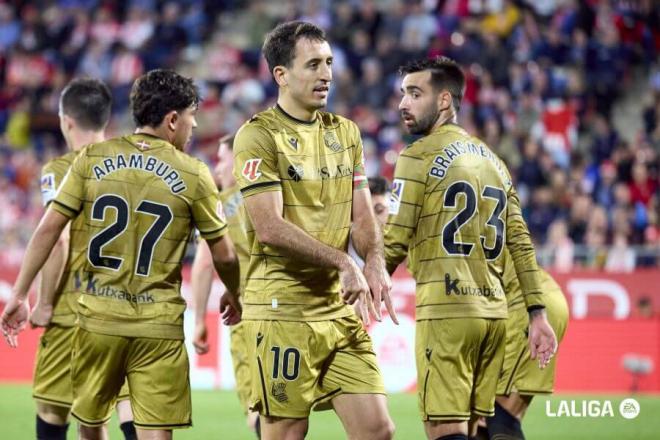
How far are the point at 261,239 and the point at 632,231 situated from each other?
38.6 feet

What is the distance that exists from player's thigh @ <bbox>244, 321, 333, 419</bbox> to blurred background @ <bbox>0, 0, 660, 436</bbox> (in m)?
8.16

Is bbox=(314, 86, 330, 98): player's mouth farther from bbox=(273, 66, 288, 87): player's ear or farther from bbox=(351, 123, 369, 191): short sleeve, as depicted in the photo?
bbox=(351, 123, 369, 191): short sleeve

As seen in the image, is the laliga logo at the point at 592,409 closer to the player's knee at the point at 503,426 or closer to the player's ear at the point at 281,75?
the player's knee at the point at 503,426

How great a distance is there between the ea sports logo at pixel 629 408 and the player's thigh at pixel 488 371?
5.09 metres

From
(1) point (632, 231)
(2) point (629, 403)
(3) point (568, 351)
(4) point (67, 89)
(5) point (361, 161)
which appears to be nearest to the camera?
(5) point (361, 161)

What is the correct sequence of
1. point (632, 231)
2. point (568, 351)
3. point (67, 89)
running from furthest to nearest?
point (632, 231) < point (568, 351) < point (67, 89)

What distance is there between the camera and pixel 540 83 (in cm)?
1930

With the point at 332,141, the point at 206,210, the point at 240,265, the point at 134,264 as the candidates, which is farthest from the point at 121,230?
the point at 240,265

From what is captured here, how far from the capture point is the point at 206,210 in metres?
6.27

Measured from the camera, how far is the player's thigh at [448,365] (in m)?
6.31

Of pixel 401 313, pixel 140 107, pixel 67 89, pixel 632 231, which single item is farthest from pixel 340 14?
pixel 140 107

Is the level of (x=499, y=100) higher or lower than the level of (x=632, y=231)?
higher

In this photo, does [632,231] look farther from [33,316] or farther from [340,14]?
[33,316]

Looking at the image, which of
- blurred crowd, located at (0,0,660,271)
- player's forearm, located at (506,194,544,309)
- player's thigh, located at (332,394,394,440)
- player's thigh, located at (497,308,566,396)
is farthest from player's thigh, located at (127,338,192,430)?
blurred crowd, located at (0,0,660,271)
